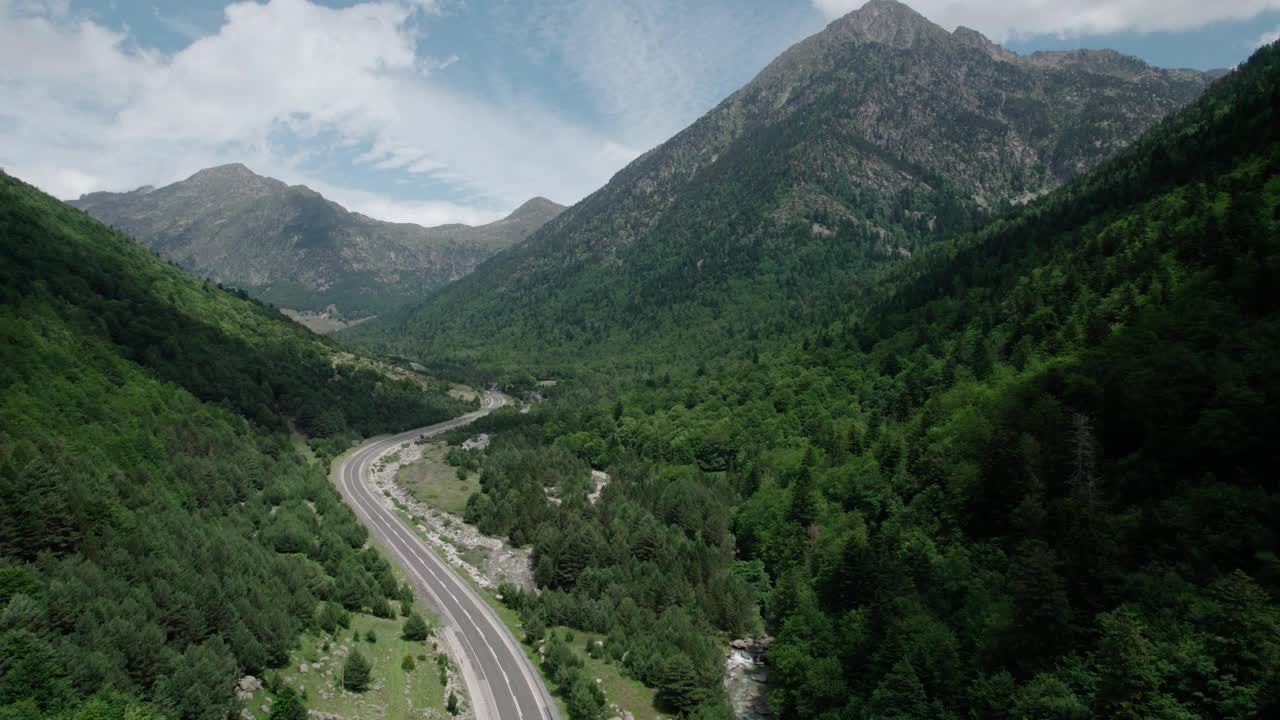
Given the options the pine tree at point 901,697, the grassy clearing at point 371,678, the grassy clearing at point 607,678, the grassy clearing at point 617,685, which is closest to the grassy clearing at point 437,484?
the grassy clearing at point 607,678

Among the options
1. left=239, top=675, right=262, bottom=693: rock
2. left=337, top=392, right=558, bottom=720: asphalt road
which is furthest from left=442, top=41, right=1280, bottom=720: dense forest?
left=239, top=675, right=262, bottom=693: rock

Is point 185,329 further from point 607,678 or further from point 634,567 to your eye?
point 607,678

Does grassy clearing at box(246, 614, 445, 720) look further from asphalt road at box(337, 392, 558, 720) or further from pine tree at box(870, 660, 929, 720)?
pine tree at box(870, 660, 929, 720)

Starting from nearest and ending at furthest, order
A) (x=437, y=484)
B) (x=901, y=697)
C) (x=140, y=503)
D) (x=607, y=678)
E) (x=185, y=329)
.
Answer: (x=901, y=697), (x=140, y=503), (x=607, y=678), (x=437, y=484), (x=185, y=329)

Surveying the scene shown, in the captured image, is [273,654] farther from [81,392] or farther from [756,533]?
[756,533]

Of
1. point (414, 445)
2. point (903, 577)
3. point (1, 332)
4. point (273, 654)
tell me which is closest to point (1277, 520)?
point (903, 577)

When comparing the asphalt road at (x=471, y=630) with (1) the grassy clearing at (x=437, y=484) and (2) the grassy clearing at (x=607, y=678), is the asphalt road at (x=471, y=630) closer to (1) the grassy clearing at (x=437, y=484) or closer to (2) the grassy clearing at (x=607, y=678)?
(2) the grassy clearing at (x=607, y=678)

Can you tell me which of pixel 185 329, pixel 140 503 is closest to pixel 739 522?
pixel 140 503
